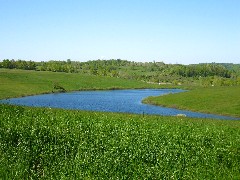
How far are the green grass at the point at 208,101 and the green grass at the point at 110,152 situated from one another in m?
64.5

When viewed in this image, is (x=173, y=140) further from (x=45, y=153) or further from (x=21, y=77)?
(x=21, y=77)

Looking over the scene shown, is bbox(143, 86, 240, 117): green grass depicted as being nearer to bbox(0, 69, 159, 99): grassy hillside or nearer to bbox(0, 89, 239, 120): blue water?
bbox(0, 89, 239, 120): blue water

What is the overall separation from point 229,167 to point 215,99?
84423mm

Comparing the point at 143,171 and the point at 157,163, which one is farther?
the point at 157,163

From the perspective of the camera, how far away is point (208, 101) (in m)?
104

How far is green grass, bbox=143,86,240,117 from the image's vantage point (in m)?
93.4

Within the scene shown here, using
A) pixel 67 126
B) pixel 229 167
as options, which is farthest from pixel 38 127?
pixel 229 167

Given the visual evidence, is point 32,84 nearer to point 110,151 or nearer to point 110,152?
point 110,151

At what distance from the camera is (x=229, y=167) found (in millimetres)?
24531

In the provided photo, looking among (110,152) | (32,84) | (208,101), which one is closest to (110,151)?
(110,152)

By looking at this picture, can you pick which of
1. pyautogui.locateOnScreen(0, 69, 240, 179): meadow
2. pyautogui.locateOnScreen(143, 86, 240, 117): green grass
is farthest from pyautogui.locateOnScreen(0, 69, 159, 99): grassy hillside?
pyautogui.locateOnScreen(0, 69, 240, 179): meadow

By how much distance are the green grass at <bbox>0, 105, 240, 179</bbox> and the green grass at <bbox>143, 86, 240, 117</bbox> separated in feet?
212

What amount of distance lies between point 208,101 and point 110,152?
287 ft

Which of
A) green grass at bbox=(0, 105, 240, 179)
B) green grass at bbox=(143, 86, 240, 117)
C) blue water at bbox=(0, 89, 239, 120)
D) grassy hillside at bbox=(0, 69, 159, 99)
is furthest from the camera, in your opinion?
grassy hillside at bbox=(0, 69, 159, 99)
